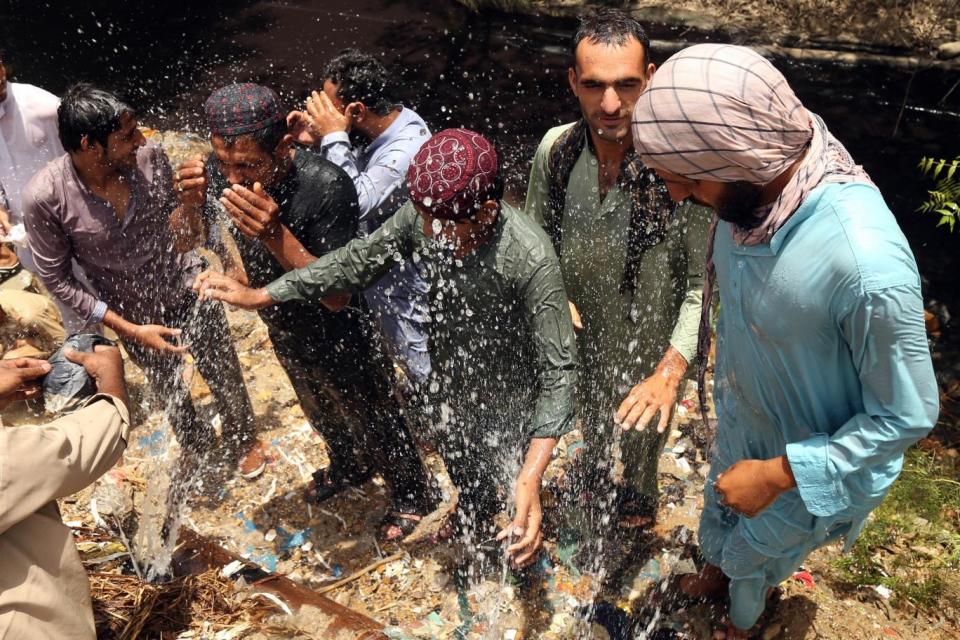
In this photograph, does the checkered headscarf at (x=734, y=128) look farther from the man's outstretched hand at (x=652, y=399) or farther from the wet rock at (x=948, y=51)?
the wet rock at (x=948, y=51)

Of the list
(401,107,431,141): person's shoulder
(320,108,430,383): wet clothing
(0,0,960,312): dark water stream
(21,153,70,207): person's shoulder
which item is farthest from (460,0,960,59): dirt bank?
(21,153,70,207): person's shoulder

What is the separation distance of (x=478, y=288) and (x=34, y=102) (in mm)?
2799

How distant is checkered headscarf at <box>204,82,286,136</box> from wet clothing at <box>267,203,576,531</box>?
575mm

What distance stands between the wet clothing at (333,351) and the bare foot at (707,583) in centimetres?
132

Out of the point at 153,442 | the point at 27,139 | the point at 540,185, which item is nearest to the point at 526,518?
the point at 540,185

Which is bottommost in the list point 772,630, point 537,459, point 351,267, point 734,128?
point 772,630

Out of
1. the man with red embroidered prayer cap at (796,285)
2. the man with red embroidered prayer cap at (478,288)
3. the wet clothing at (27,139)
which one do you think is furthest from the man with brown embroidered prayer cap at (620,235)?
→ the wet clothing at (27,139)

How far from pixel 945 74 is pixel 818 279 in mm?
6386

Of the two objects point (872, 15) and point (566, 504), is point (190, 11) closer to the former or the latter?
point (872, 15)

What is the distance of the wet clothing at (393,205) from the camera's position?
11.4ft

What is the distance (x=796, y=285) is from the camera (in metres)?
1.94

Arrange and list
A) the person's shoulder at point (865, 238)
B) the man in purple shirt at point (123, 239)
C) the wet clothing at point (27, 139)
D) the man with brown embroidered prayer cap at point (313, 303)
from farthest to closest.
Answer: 1. the wet clothing at point (27, 139)
2. the man in purple shirt at point (123, 239)
3. the man with brown embroidered prayer cap at point (313, 303)
4. the person's shoulder at point (865, 238)

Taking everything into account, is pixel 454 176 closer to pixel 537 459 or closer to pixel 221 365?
pixel 537 459

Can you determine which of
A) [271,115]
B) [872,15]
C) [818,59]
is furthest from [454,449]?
[872,15]
